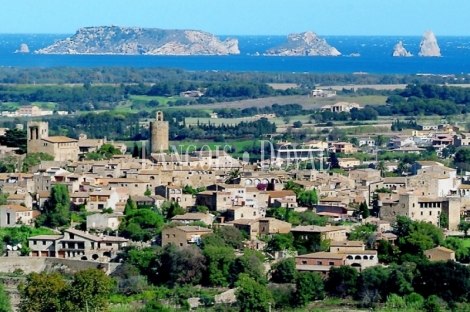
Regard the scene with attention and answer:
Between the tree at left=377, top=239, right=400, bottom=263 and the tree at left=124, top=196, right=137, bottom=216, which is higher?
the tree at left=124, top=196, right=137, bottom=216

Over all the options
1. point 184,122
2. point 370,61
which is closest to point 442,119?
point 184,122

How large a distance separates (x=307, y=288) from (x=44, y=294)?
3.93m

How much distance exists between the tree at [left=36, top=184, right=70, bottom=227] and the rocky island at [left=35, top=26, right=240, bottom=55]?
131m

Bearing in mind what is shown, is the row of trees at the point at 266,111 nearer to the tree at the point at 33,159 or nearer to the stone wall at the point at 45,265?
the tree at the point at 33,159

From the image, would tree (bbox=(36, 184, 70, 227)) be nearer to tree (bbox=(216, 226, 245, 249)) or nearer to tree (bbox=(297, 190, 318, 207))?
tree (bbox=(216, 226, 245, 249))

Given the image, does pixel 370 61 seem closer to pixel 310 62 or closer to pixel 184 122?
pixel 310 62

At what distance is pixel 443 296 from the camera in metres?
24.2

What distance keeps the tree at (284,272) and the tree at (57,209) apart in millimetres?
4704

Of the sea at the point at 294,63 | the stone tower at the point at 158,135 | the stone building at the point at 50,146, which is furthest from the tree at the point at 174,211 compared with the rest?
the sea at the point at 294,63

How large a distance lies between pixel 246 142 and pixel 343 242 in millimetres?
21570

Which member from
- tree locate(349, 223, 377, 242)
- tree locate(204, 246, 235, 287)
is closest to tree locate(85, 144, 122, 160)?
tree locate(349, 223, 377, 242)

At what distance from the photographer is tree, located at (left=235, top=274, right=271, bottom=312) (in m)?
23.5

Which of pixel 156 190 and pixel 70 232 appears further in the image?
→ pixel 156 190

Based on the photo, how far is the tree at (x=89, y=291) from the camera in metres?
23.0
